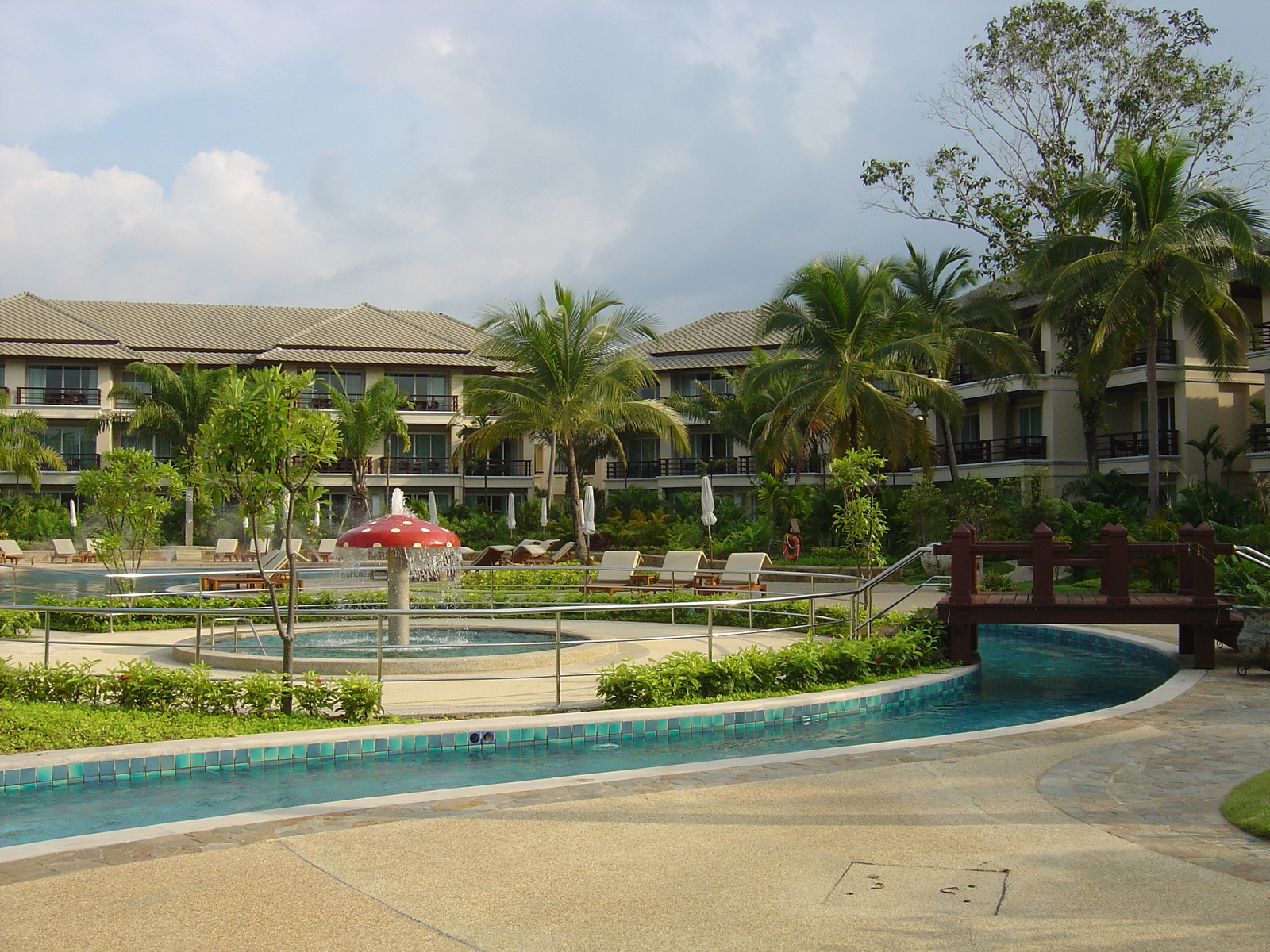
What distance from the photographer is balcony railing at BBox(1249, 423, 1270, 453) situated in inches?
1160

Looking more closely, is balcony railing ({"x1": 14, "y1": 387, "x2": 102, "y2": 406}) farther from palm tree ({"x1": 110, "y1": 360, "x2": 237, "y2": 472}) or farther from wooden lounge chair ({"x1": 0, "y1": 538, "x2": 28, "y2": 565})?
wooden lounge chair ({"x1": 0, "y1": 538, "x2": 28, "y2": 565})

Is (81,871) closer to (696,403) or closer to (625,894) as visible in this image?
(625,894)

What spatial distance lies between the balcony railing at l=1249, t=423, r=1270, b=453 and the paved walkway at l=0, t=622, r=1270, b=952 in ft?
84.5

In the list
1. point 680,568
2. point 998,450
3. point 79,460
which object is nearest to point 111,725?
point 680,568

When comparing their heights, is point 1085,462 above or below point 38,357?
below

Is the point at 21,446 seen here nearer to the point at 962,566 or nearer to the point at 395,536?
the point at 395,536

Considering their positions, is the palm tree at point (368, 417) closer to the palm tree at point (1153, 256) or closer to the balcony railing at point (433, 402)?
the balcony railing at point (433, 402)

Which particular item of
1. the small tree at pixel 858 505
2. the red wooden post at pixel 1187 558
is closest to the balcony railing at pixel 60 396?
the small tree at pixel 858 505

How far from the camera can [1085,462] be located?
117ft

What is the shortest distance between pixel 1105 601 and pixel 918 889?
869 cm

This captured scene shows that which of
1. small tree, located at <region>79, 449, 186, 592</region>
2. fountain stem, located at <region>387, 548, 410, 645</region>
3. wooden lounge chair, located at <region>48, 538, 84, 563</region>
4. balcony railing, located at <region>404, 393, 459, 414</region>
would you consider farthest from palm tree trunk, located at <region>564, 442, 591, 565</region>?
balcony railing, located at <region>404, 393, 459, 414</region>

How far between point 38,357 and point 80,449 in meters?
4.27

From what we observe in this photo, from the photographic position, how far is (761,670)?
1071cm

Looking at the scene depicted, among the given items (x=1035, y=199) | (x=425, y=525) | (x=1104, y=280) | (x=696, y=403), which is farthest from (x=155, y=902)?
(x=696, y=403)
